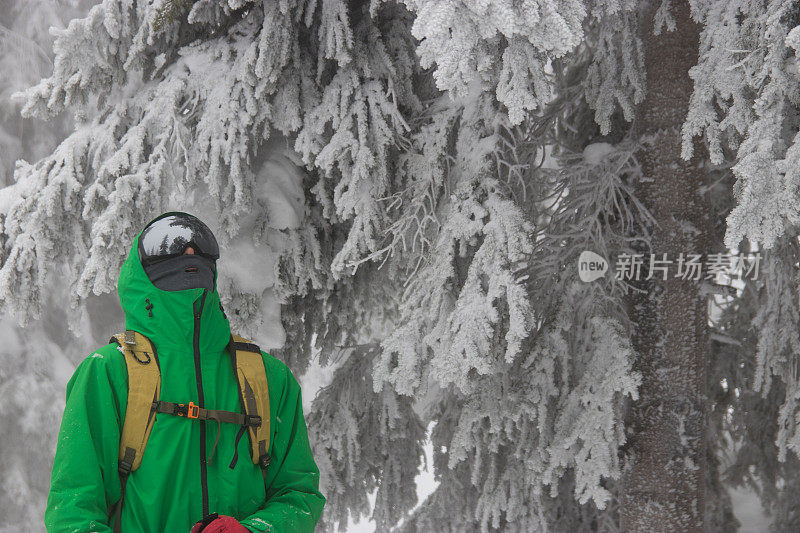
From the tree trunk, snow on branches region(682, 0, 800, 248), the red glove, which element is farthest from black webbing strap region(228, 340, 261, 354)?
the tree trunk

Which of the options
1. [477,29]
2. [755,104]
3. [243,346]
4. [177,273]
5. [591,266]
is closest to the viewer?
[177,273]

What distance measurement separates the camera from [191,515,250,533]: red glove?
1.71 m

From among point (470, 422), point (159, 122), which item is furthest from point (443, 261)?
point (159, 122)

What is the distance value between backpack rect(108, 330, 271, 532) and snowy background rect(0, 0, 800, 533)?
1.43 m

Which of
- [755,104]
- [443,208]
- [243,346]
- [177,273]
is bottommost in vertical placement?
[243,346]

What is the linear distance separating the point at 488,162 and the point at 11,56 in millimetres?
8003

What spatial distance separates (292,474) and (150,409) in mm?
520

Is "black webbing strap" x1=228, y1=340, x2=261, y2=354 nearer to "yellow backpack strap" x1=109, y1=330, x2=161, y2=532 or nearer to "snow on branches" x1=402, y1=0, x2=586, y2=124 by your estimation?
"yellow backpack strap" x1=109, y1=330, x2=161, y2=532

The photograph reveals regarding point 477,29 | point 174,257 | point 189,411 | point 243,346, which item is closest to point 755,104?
point 477,29

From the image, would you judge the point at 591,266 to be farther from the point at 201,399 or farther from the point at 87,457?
the point at 87,457

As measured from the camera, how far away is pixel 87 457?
70.1 inches

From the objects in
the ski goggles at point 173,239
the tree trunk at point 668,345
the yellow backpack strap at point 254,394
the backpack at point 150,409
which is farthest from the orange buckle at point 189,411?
the tree trunk at point 668,345

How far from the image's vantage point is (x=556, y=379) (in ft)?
13.2

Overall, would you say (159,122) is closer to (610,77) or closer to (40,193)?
(40,193)
